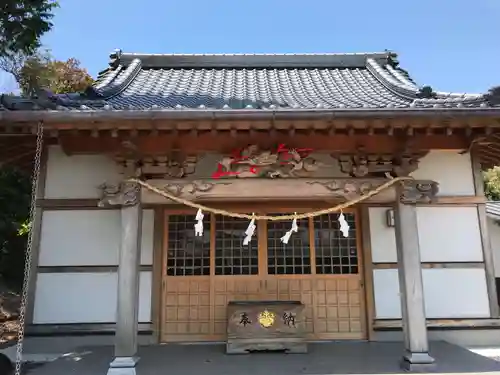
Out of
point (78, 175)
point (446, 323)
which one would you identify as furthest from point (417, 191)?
point (78, 175)

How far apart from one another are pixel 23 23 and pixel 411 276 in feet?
24.2

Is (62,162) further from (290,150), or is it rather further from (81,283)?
(290,150)

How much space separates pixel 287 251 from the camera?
6.89 m

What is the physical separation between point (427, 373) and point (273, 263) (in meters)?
2.85

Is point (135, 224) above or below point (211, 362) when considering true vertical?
above

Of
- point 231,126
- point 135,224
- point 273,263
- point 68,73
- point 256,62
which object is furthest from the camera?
point 68,73

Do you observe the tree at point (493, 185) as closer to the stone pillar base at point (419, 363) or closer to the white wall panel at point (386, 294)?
the white wall panel at point (386, 294)

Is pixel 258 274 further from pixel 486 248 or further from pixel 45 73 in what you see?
pixel 45 73

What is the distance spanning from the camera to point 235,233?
273 inches

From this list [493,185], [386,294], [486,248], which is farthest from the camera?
[493,185]

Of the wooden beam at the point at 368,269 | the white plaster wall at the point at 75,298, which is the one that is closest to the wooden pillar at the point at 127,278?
the white plaster wall at the point at 75,298

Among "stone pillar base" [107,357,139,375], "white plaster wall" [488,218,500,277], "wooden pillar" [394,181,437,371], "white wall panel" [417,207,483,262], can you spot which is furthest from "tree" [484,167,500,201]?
"stone pillar base" [107,357,139,375]

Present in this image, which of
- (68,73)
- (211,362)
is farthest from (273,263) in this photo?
(68,73)

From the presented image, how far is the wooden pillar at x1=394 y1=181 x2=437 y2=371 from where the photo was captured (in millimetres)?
4930
